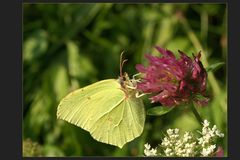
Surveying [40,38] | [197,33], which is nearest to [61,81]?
[40,38]

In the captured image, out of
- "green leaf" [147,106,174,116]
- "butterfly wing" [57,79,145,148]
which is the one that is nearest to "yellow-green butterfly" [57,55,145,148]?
"butterfly wing" [57,79,145,148]

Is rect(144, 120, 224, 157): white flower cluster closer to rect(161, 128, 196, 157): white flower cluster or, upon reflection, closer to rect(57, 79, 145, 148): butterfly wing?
rect(161, 128, 196, 157): white flower cluster

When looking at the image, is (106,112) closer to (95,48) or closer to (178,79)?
(178,79)

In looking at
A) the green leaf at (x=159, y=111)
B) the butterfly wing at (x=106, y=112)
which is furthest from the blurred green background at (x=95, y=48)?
the green leaf at (x=159, y=111)

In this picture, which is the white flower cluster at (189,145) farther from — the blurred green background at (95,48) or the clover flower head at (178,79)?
the blurred green background at (95,48)

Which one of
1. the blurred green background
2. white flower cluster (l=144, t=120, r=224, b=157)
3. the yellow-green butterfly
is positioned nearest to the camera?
white flower cluster (l=144, t=120, r=224, b=157)

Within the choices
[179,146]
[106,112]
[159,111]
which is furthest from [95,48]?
[179,146]
